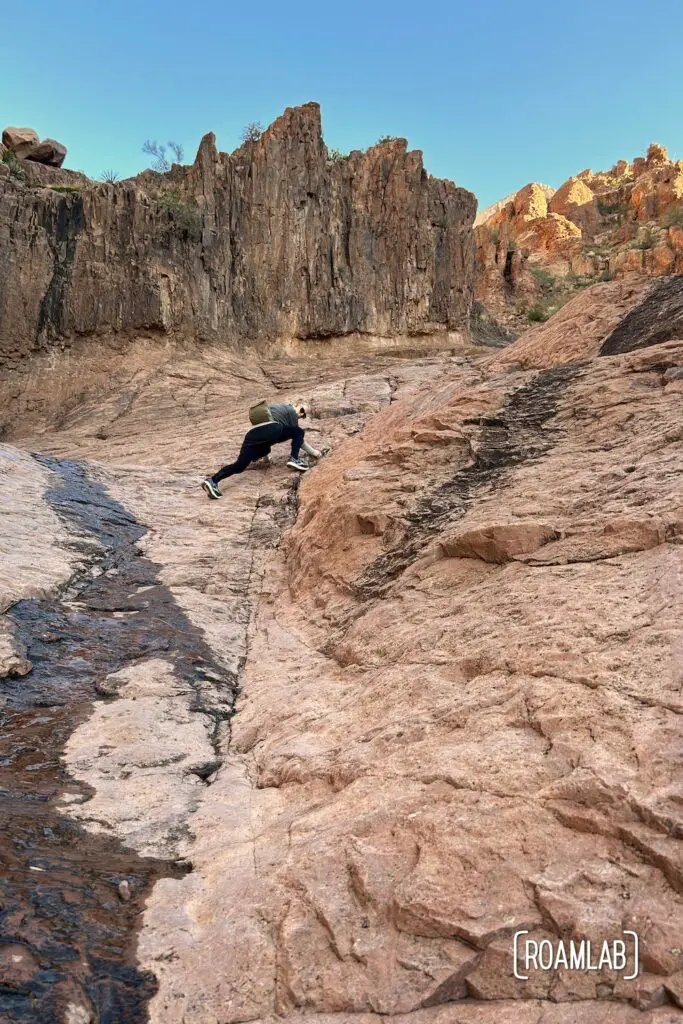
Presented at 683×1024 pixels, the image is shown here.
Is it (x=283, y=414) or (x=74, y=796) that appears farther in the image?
(x=283, y=414)

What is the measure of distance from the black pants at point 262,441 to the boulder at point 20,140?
17054 millimetres

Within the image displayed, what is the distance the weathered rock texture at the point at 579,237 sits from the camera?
29.9m

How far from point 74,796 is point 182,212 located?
15327mm

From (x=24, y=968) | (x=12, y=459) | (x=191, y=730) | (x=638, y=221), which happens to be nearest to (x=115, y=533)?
(x=12, y=459)

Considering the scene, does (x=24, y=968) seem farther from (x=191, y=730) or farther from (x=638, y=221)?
(x=638, y=221)

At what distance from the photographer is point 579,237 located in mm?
38094

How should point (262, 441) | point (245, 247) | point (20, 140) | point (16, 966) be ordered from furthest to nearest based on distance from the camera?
point (20, 140) < point (245, 247) < point (262, 441) < point (16, 966)

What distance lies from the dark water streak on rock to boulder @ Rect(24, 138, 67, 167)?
18.6 meters

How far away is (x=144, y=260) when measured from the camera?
1577 cm

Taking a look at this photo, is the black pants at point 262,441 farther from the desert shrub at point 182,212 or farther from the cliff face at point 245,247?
the desert shrub at point 182,212

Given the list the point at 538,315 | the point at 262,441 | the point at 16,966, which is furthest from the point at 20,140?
the point at 16,966

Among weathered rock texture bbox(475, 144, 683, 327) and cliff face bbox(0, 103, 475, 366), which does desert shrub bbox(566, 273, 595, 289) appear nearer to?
weathered rock texture bbox(475, 144, 683, 327)

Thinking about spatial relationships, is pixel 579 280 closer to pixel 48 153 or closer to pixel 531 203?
pixel 531 203

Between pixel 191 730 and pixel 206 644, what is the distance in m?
0.97
